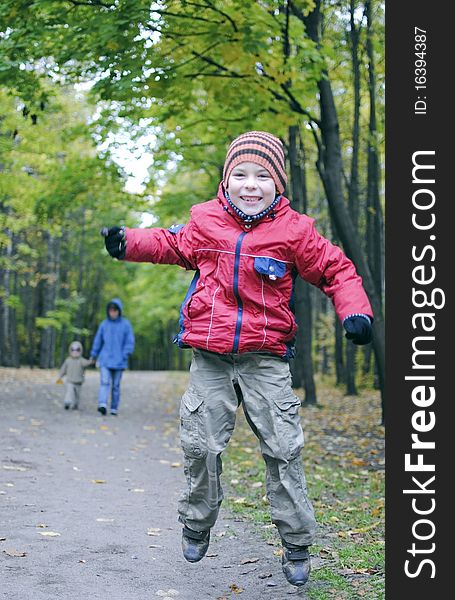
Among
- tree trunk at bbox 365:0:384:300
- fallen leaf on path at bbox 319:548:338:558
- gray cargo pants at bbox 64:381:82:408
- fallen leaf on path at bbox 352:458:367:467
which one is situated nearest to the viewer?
fallen leaf on path at bbox 319:548:338:558

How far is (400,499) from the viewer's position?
139 inches

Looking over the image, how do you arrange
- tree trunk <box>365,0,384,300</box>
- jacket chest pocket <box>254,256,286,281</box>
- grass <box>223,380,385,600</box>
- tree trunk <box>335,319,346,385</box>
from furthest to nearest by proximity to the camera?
tree trunk <box>335,319,346,385</box>, tree trunk <box>365,0,384,300</box>, grass <box>223,380,385,600</box>, jacket chest pocket <box>254,256,286,281</box>

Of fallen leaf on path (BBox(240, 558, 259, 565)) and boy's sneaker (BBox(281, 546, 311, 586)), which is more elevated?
boy's sneaker (BBox(281, 546, 311, 586))

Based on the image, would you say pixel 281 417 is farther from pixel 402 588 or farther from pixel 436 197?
pixel 436 197

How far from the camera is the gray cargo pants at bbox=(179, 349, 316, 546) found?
168 inches

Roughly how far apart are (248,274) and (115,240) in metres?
0.74

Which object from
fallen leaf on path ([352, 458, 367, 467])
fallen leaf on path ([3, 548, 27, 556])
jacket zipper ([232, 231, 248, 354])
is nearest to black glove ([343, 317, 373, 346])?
jacket zipper ([232, 231, 248, 354])

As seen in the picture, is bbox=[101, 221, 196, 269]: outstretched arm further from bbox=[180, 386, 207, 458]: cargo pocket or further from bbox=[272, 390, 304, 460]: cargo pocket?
bbox=[272, 390, 304, 460]: cargo pocket

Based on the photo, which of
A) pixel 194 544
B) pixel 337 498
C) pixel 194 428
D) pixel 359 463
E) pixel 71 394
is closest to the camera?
pixel 194 428

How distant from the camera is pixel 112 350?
1389cm

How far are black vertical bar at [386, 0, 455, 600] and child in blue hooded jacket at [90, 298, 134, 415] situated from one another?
34.1 ft

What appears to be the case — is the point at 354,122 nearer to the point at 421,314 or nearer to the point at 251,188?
the point at 251,188

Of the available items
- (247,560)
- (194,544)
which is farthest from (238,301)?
(247,560)

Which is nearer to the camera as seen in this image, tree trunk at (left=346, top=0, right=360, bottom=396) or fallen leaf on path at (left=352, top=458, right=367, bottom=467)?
fallen leaf on path at (left=352, top=458, right=367, bottom=467)
